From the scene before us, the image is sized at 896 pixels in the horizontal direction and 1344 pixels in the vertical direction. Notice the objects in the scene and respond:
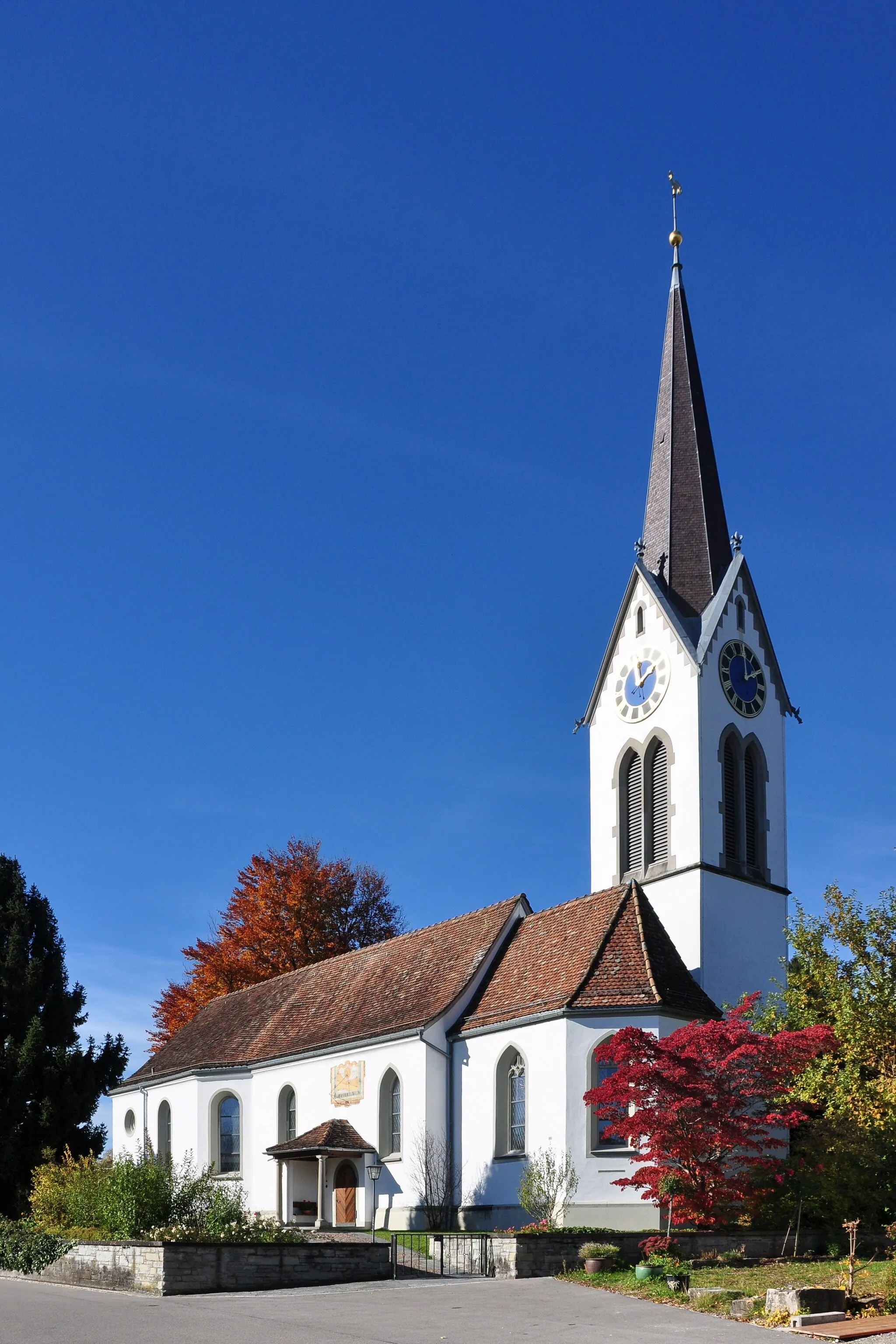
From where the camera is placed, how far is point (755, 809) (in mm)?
38469

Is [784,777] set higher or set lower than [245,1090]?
higher

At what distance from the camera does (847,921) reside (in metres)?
27.9

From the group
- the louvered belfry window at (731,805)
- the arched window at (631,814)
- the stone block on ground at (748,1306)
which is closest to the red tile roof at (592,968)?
the arched window at (631,814)

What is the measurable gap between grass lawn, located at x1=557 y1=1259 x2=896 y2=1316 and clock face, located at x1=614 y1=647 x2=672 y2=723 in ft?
58.8

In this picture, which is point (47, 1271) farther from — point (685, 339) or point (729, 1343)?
point (685, 339)

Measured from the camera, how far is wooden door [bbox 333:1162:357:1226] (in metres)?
35.5

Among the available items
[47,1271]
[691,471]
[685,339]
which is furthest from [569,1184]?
[685,339]

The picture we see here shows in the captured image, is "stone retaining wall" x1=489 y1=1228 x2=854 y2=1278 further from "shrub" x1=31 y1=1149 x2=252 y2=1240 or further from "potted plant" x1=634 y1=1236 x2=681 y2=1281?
"shrub" x1=31 y1=1149 x2=252 y2=1240

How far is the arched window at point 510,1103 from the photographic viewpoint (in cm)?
3188

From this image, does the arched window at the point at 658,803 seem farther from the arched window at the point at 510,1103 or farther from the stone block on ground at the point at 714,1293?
the stone block on ground at the point at 714,1293

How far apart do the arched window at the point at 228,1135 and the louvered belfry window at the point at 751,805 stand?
55.3 feet

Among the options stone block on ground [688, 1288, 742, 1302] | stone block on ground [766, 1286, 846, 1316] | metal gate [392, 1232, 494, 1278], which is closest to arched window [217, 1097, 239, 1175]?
metal gate [392, 1232, 494, 1278]

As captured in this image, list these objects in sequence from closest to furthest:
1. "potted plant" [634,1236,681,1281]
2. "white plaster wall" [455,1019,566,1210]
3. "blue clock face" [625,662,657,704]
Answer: "potted plant" [634,1236,681,1281]
"white plaster wall" [455,1019,566,1210]
"blue clock face" [625,662,657,704]

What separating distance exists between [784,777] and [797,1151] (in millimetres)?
12399
